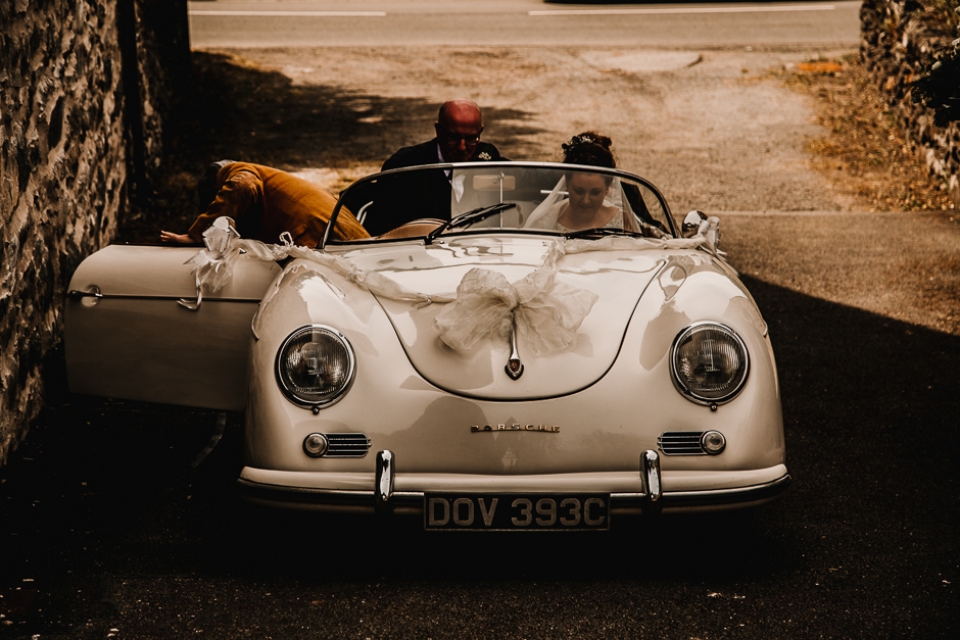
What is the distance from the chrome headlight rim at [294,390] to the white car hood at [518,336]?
206 millimetres

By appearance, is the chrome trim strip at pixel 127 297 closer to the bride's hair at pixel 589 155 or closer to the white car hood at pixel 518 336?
the white car hood at pixel 518 336

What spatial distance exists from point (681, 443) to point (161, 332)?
227 cm

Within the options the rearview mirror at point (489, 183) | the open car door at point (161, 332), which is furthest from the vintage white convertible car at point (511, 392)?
the rearview mirror at point (489, 183)

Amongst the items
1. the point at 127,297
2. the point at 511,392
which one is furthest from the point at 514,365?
the point at 127,297

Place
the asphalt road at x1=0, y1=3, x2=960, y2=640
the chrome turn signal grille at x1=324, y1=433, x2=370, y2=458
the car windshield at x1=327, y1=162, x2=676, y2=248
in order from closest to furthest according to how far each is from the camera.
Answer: the asphalt road at x1=0, y1=3, x2=960, y2=640
the chrome turn signal grille at x1=324, y1=433, x2=370, y2=458
the car windshield at x1=327, y1=162, x2=676, y2=248

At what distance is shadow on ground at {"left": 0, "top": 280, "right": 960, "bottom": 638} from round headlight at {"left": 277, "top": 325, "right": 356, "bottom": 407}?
0.46m

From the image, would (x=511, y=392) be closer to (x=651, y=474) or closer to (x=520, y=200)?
(x=651, y=474)

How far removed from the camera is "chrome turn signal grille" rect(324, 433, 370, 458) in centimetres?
377

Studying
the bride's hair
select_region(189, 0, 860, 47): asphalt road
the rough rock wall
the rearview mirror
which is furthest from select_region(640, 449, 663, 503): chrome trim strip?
select_region(189, 0, 860, 47): asphalt road

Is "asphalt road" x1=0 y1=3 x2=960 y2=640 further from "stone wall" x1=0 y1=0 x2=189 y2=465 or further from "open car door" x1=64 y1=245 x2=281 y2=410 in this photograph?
"open car door" x1=64 y1=245 x2=281 y2=410

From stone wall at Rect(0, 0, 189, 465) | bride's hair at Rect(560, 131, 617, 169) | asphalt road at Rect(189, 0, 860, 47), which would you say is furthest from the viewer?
asphalt road at Rect(189, 0, 860, 47)

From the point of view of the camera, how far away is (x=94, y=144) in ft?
25.3

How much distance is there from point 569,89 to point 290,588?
11047mm

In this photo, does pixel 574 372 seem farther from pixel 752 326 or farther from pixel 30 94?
pixel 30 94
